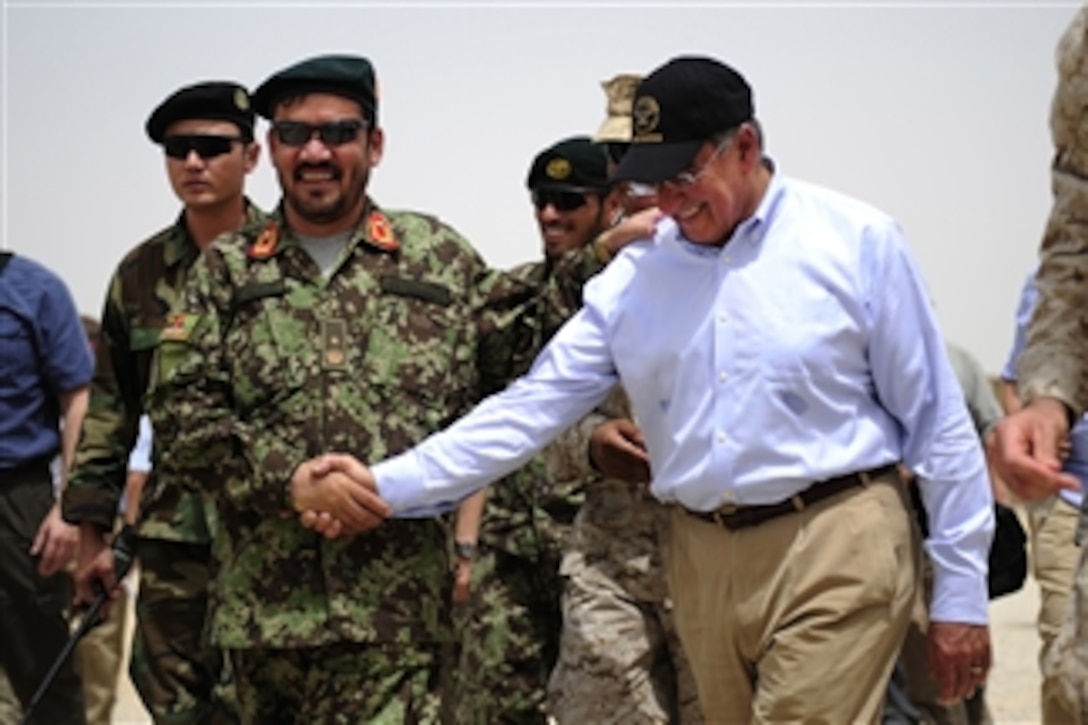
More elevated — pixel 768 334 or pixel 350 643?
pixel 768 334

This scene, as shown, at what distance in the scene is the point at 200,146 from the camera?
7746 mm

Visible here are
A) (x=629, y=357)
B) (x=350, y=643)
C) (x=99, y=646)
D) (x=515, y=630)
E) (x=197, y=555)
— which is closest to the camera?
(x=629, y=357)

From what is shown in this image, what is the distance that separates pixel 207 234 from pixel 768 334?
2869 millimetres

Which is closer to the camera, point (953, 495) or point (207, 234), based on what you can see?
point (953, 495)

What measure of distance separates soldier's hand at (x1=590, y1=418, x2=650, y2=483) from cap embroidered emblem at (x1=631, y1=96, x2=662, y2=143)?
1.38 metres

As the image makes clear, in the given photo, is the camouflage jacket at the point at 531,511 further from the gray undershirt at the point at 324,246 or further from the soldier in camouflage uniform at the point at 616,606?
the gray undershirt at the point at 324,246

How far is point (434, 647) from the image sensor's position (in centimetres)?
617

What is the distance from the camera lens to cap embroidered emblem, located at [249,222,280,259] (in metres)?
6.25

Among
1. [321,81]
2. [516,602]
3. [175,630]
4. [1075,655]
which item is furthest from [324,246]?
[1075,655]

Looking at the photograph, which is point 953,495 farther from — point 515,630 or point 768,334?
point 515,630

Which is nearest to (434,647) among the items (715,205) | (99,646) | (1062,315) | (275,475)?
(275,475)

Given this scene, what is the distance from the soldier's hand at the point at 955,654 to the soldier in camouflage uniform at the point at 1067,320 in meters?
1.10

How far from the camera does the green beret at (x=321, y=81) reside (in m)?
6.29

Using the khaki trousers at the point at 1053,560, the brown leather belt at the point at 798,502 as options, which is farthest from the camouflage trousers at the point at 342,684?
the khaki trousers at the point at 1053,560
